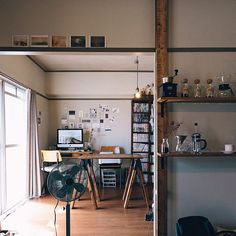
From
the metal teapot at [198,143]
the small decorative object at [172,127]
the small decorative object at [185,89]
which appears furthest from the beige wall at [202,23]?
the metal teapot at [198,143]

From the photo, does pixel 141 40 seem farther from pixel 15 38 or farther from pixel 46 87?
pixel 46 87

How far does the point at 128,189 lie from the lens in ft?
14.8

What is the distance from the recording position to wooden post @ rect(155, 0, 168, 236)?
2666 millimetres

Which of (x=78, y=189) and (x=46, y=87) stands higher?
(x=46, y=87)

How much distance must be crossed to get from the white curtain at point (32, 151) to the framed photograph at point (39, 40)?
2403mm

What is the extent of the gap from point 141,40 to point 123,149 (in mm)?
4122

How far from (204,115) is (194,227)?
1100 millimetres

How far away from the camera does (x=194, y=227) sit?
2527mm

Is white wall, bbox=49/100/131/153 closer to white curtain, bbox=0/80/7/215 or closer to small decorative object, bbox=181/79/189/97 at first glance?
white curtain, bbox=0/80/7/215

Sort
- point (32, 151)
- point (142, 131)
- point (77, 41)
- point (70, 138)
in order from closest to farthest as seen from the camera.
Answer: point (77, 41) < point (32, 151) < point (70, 138) < point (142, 131)

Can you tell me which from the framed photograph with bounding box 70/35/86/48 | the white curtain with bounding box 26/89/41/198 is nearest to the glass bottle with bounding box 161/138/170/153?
the framed photograph with bounding box 70/35/86/48

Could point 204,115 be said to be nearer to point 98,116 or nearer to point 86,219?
point 86,219

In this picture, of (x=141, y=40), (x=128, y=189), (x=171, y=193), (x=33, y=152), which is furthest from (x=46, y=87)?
(x=171, y=193)

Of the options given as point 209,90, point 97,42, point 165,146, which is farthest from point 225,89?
point 97,42
